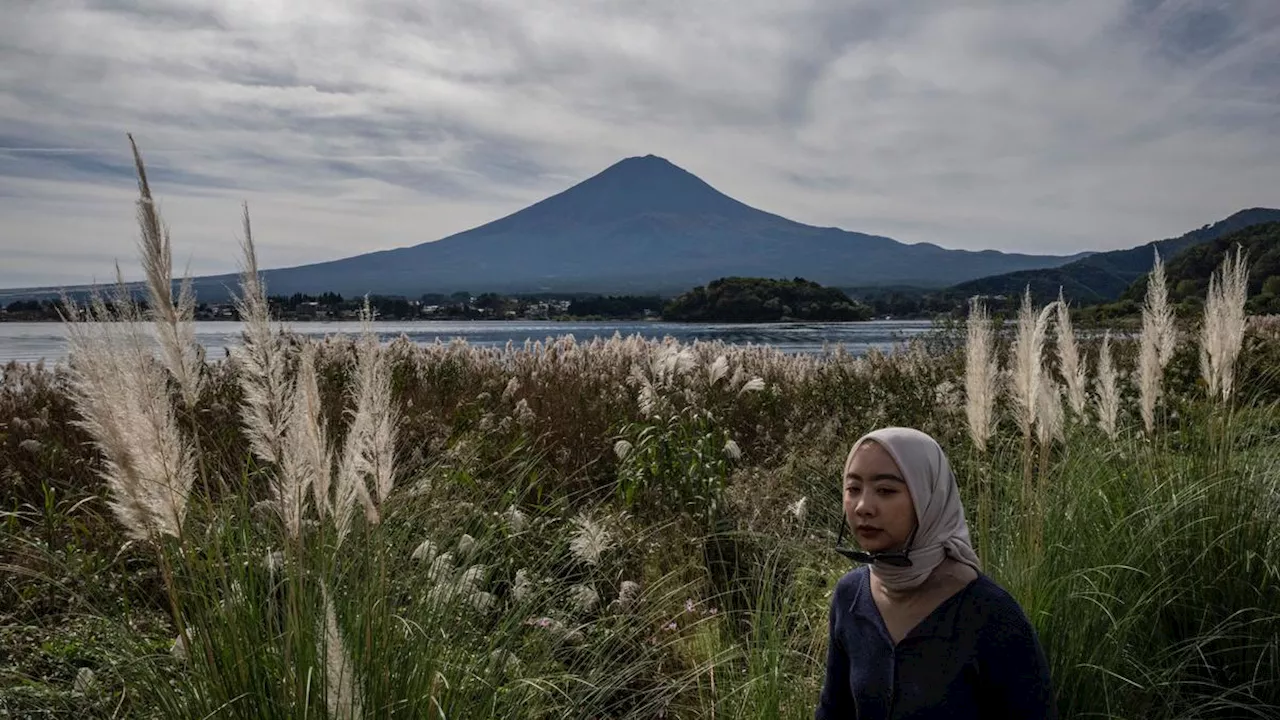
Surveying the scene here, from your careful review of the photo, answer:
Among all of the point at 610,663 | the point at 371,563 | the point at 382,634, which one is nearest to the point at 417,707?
the point at 382,634

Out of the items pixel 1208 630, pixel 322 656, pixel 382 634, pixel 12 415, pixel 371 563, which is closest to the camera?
pixel 322 656

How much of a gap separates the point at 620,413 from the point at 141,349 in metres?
5.85

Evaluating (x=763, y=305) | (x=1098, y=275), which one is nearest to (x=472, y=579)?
(x=763, y=305)

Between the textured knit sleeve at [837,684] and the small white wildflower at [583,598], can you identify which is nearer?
the textured knit sleeve at [837,684]

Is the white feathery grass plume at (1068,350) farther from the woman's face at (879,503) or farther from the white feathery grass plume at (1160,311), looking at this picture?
the woman's face at (879,503)

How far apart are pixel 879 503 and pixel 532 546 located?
8.07 feet

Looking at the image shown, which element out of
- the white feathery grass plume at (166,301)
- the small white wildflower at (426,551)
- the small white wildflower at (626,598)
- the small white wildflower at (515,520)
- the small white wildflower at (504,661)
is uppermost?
the white feathery grass plume at (166,301)

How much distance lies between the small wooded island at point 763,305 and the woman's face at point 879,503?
2279 cm

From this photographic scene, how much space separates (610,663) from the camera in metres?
3.35

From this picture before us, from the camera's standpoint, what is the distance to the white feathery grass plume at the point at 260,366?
8.07 feet

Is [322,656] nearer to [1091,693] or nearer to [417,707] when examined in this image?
[417,707]

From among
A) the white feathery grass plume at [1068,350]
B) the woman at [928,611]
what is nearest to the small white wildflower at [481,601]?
the woman at [928,611]

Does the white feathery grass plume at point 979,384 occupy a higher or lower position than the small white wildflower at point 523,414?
higher

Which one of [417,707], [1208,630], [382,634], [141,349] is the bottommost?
[1208,630]
